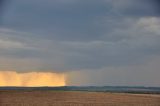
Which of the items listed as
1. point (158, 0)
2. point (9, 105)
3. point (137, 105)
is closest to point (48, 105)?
point (9, 105)

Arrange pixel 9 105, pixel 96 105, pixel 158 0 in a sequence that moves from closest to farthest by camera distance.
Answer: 1. pixel 158 0
2. pixel 9 105
3. pixel 96 105

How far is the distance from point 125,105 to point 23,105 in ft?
21.3

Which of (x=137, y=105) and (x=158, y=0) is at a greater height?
(x=158, y=0)

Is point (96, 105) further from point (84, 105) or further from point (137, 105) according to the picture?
point (137, 105)

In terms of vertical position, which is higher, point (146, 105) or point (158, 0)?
point (158, 0)

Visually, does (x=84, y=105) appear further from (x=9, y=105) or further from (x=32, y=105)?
(x=9, y=105)

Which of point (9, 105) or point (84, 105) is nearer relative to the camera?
point (9, 105)

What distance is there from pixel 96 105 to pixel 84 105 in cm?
75

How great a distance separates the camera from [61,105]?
73.3 feet

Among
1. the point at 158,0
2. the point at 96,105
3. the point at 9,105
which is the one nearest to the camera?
the point at 158,0

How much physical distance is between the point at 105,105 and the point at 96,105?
60 cm

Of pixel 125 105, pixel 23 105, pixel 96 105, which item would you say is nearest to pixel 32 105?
pixel 23 105

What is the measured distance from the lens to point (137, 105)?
2269 cm

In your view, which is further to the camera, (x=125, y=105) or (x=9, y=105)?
(x=125, y=105)
